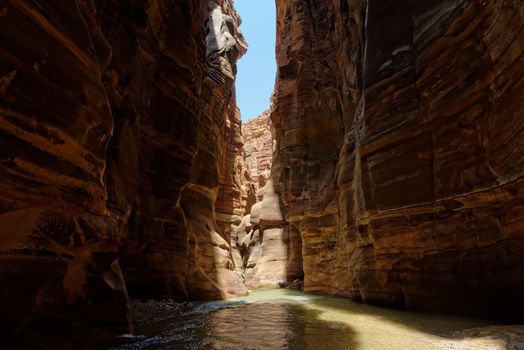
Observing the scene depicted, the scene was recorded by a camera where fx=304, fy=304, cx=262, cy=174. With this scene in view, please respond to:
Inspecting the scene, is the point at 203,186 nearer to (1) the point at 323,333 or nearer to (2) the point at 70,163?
(1) the point at 323,333

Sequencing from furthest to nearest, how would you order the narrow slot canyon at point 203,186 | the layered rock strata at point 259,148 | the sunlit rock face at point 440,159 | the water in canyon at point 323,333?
the layered rock strata at point 259,148 < the sunlit rock face at point 440,159 < the water in canyon at point 323,333 < the narrow slot canyon at point 203,186

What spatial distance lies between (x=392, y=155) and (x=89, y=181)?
7717 millimetres

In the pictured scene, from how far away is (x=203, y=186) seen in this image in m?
16.3

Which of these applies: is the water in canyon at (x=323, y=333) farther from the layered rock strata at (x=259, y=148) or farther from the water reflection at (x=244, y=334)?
the layered rock strata at (x=259, y=148)

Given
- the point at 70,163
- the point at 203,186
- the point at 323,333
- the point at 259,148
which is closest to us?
the point at 70,163

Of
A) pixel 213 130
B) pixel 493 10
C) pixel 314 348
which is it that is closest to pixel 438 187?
pixel 493 10

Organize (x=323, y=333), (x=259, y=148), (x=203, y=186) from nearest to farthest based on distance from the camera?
1. (x=323, y=333)
2. (x=203, y=186)
3. (x=259, y=148)

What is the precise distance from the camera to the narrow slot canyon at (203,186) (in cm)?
362

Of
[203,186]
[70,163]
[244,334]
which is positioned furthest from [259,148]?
[70,163]

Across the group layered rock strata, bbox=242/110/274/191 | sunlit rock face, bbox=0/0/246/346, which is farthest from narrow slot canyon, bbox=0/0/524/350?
layered rock strata, bbox=242/110/274/191

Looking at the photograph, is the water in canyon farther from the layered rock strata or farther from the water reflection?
the layered rock strata

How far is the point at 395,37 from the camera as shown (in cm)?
948

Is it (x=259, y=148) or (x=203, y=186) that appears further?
(x=259, y=148)

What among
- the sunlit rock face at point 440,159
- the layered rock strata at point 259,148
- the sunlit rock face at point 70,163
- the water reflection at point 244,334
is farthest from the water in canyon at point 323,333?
the layered rock strata at point 259,148
